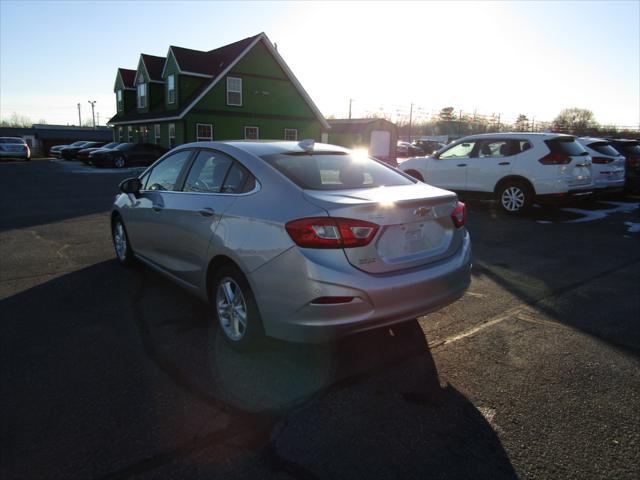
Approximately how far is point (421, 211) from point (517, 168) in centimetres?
759

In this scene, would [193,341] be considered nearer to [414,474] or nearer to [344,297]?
[344,297]

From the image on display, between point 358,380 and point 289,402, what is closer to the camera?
point 289,402

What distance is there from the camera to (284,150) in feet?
13.0

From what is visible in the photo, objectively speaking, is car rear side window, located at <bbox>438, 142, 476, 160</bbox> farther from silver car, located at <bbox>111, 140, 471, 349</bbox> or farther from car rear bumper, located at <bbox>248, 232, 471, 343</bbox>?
car rear bumper, located at <bbox>248, 232, 471, 343</bbox>

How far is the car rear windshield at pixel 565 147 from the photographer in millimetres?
9578

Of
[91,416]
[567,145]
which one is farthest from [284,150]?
[567,145]

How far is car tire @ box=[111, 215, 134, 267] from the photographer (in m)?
5.70

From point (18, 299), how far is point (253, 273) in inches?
118

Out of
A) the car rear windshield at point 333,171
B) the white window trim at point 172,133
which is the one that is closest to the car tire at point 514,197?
the car rear windshield at point 333,171

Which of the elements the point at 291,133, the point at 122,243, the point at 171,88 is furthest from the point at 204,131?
the point at 122,243

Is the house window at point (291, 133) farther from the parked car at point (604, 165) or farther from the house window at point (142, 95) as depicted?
the parked car at point (604, 165)

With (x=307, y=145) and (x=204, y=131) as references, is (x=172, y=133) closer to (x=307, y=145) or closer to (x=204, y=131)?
(x=204, y=131)

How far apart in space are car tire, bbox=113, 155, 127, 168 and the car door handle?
2637 centimetres

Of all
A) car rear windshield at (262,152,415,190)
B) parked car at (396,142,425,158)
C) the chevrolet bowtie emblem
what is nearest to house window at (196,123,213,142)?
parked car at (396,142,425,158)
